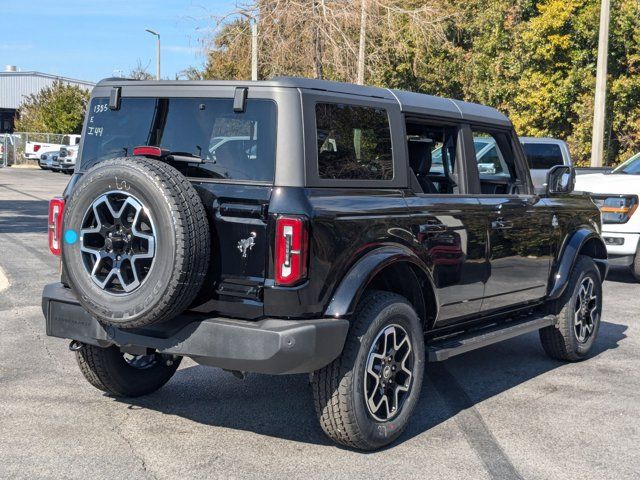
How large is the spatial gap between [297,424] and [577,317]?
9.36ft

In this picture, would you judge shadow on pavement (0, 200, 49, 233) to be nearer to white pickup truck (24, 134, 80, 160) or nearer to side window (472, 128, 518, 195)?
side window (472, 128, 518, 195)

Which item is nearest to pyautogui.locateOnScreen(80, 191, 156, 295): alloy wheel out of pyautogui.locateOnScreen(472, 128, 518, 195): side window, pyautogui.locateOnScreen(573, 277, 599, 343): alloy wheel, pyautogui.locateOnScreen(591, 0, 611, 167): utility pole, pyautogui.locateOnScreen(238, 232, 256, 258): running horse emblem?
pyautogui.locateOnScreen(238, 232, 256, 258): running horse emblem

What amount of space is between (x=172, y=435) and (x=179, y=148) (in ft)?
5.29

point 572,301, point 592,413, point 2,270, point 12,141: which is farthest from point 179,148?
point 12,141

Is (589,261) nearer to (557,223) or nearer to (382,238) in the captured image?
(557,223)

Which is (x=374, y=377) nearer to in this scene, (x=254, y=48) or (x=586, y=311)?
(x=586, y=311)

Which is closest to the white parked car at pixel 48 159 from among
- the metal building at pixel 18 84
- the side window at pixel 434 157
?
the metal building at pixel 18 84

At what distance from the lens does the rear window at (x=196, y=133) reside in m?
4.55

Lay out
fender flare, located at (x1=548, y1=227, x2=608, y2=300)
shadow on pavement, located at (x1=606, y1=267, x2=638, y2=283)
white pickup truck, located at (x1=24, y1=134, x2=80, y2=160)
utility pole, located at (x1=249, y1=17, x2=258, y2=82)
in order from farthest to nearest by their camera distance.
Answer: white pickup truck, located at (x1=24, y1=134, x2=80, y2=160)
utility pole, located at (x1=249, y1=17, x2=258, y2=82)
shadow on pavement, located at (x1=606, y1=267, x2=638, y2=283)
fender flare, located at (x1=548, y1=227, x2=608, y2=300)

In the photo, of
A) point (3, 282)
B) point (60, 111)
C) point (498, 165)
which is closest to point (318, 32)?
point (3, 282)

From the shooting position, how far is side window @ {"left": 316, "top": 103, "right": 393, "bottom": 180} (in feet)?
15.4

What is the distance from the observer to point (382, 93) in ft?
17.2

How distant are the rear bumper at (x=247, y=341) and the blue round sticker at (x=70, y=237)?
501 mm

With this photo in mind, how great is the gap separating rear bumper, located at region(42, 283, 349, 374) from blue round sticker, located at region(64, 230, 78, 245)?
50 centimetres
